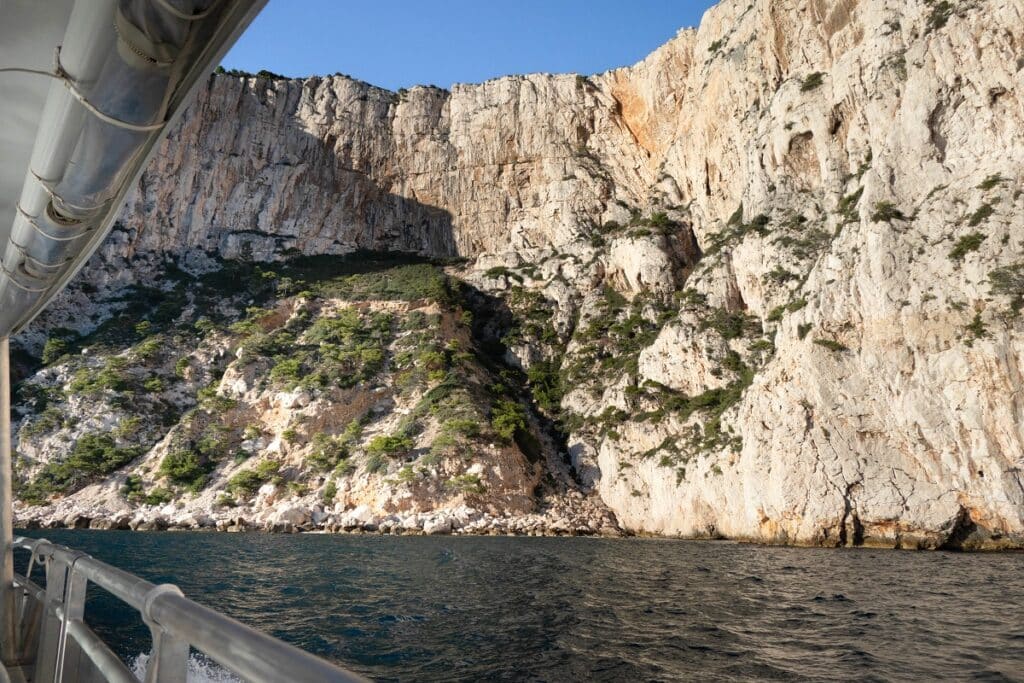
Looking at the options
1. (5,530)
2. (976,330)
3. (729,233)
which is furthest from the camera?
(729,233)

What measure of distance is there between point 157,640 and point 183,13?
5.37 ft

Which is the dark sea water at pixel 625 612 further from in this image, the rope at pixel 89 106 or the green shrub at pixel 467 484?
the green shrub at pixel 467 484

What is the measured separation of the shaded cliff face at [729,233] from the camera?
89.4ft

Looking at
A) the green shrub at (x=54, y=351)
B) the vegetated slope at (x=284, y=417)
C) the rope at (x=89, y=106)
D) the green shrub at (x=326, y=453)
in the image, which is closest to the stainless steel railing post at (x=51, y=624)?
the rope at (x=89, y=106)

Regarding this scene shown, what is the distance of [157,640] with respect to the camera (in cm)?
163

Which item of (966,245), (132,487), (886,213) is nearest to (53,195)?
(966,245)

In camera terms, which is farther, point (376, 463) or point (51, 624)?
point (376, 463)

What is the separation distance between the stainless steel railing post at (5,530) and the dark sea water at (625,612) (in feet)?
15.2

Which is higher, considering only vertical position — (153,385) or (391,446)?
(153,385)

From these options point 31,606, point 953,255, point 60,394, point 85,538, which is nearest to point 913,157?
point 953,255

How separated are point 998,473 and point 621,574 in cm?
1677

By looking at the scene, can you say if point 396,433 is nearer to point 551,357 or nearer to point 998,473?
point 551,357

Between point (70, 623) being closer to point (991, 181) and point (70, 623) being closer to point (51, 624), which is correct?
point (51, 624)

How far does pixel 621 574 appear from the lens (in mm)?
18484
